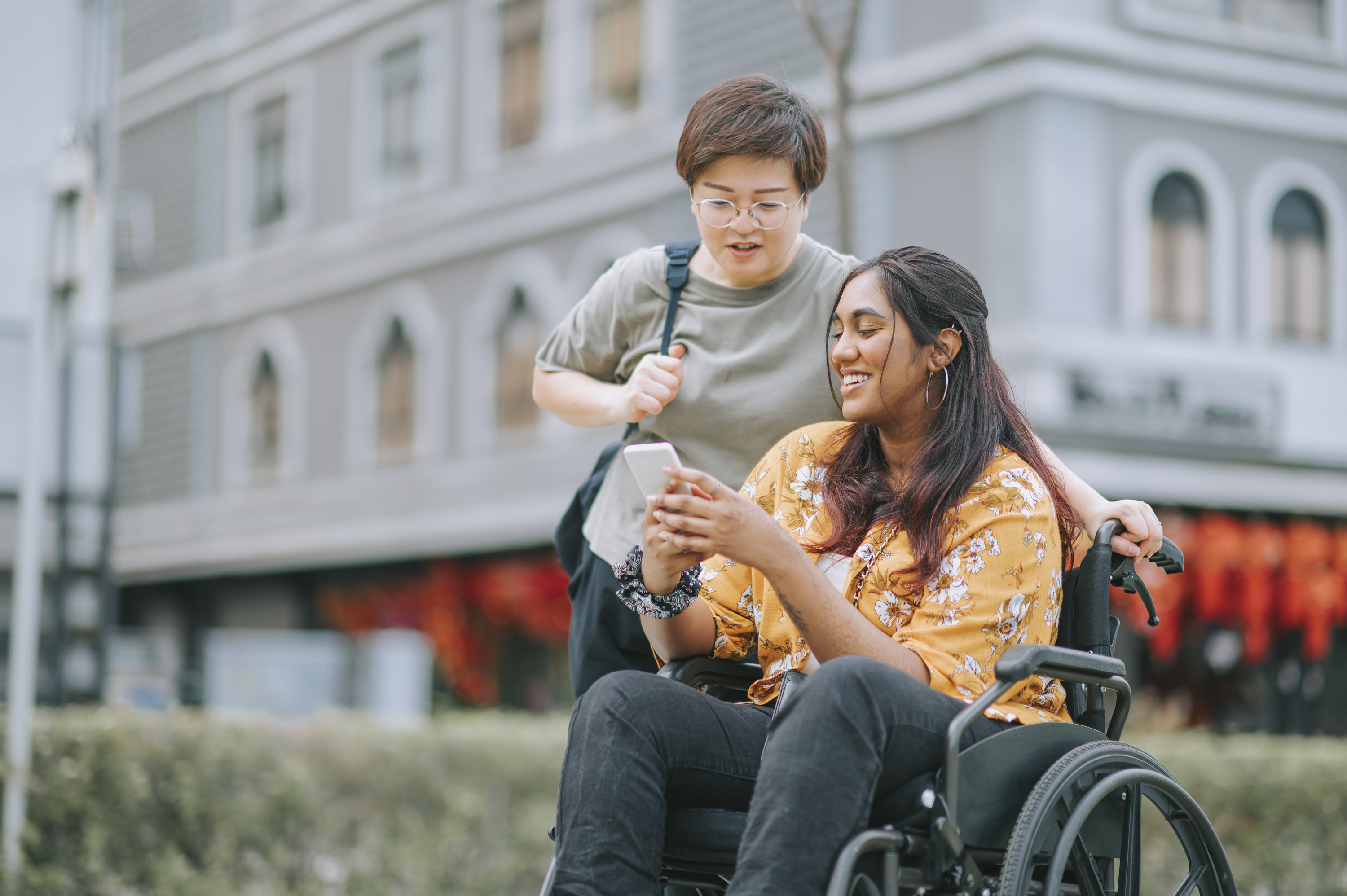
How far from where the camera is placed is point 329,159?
58.9 feet

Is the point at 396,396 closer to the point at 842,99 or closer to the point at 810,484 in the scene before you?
the point at 842,99

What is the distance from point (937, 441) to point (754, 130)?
0.65 meters

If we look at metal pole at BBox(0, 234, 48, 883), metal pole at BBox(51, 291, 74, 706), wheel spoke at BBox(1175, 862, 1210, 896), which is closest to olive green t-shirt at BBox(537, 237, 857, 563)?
wheel spoke at BBox(1175, 862, 1210, 896)

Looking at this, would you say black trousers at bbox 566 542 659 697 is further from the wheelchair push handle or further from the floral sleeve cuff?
the wheelchair push handle

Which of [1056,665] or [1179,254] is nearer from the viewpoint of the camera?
[1056,665]

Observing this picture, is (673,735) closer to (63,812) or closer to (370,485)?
(63,812)

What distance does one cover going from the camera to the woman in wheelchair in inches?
89.7

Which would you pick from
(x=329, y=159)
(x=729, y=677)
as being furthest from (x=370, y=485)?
(x=729, y=677)

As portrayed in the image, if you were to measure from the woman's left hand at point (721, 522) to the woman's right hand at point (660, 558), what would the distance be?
23 mm

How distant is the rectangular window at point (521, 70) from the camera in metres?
15.7

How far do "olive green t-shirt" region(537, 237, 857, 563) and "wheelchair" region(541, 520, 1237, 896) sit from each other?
1.41ft

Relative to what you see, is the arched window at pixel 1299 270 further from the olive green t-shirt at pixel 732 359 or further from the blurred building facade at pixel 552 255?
the olive green t-shirt at pixel 732 359

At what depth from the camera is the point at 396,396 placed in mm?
17078

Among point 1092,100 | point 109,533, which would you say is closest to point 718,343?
point 109,533
